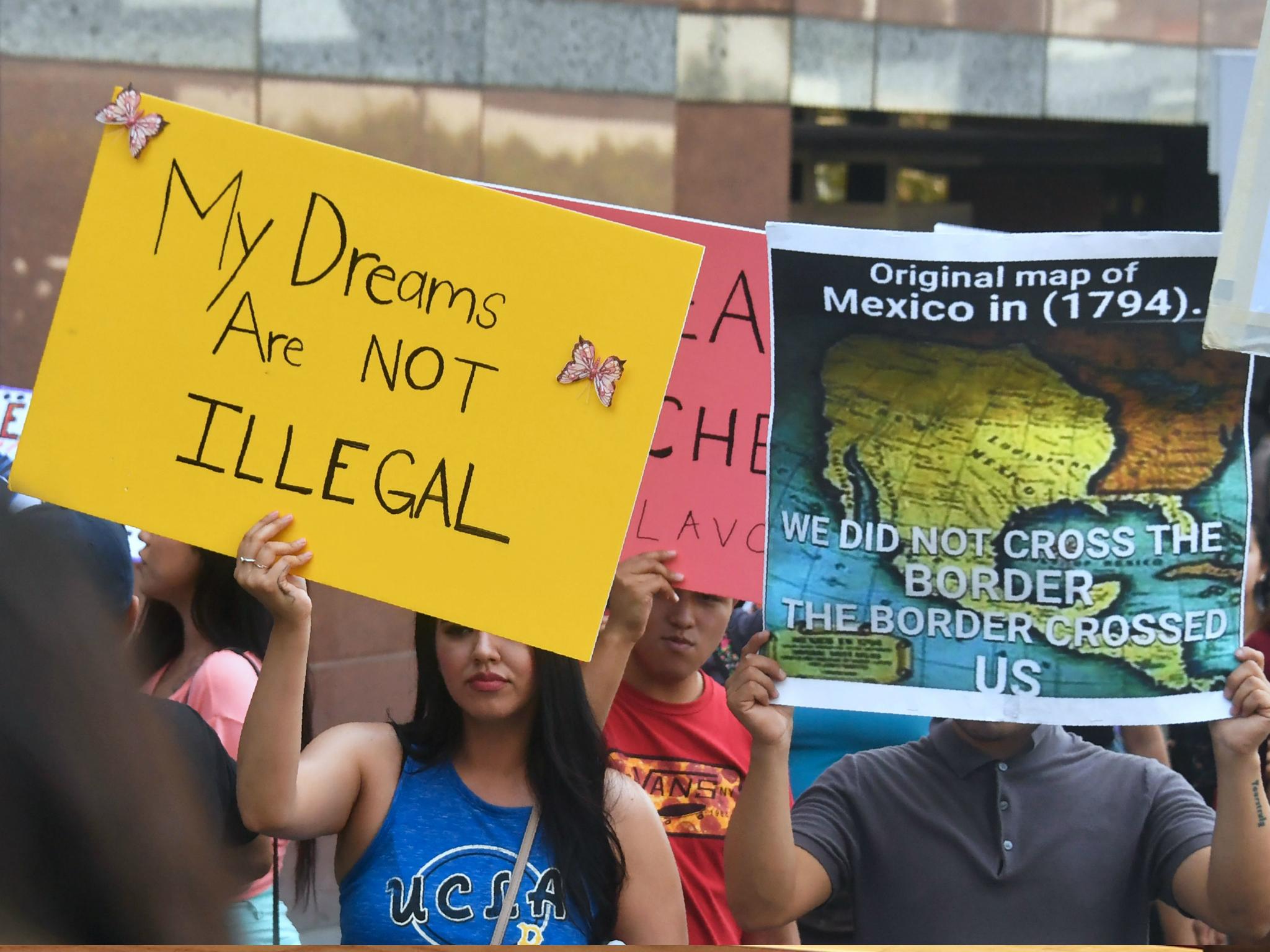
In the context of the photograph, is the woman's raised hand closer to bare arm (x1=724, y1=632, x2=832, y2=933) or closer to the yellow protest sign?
the yellow protest sign

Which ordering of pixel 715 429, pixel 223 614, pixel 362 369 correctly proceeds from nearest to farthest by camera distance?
pixel 362 369, pixel 715 429, pixel 223 614

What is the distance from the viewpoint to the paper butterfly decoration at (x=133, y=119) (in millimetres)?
2289

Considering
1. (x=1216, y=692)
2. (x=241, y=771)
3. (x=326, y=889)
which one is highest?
(x=1216, y=692)

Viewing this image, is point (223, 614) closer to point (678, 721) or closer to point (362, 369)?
point (678, 721)

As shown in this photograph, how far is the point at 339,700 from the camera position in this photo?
6402mm

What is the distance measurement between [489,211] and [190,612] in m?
1.30

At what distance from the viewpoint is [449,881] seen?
2387mm

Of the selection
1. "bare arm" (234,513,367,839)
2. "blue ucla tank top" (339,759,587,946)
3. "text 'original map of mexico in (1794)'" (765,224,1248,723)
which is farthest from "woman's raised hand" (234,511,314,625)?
"text 'original map of mexico in (1794)'" (765,224,1248,723)

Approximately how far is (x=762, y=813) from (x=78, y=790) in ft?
5.05

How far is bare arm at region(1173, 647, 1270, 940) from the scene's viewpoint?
2.37m

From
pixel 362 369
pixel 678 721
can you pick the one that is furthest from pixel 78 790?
pixel 678 721

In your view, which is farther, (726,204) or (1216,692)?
(726,204)

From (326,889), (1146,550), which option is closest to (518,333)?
(1146,550)

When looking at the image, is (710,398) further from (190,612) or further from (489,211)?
(190,612)
